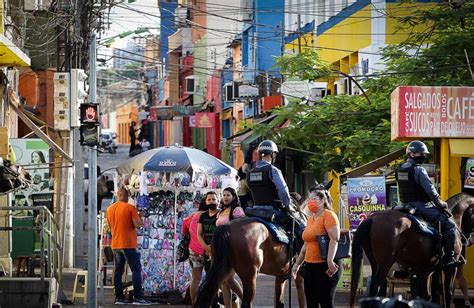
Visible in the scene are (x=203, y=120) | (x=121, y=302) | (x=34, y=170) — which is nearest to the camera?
(x=121, y=302)

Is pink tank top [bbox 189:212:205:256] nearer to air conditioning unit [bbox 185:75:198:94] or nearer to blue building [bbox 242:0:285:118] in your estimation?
blue building [bbox 242:0:285:118]

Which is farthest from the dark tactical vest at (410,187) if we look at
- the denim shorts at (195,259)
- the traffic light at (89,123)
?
the traffic light at (89,123)

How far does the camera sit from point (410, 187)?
1934cm

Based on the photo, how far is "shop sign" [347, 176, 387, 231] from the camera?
76.9 feet

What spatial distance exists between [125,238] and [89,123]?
280 cm

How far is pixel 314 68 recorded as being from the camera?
108 ft

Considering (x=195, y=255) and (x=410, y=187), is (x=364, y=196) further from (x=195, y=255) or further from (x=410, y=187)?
(x=195, y=255)

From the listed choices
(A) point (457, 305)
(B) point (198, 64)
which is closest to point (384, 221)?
(A) point (457, 305)

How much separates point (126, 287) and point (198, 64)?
49.6 metres

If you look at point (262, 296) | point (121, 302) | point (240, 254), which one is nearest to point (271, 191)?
point (240, 254)

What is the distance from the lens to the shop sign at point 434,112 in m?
23.3

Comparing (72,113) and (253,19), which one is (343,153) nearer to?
(72,113)

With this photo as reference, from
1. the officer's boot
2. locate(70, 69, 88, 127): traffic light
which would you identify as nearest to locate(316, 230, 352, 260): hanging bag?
the officer's boot

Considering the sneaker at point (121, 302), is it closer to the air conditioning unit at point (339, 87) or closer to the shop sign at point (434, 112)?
the shop sign at point (434, 112)
